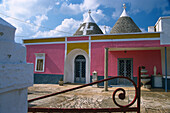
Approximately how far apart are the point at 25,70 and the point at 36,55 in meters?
11.5

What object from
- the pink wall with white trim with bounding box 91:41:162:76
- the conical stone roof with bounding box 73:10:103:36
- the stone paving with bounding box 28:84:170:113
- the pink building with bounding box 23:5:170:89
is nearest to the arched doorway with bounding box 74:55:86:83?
the pink building with bounding box 23:5:170:89

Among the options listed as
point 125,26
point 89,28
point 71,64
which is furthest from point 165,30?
point 89,28

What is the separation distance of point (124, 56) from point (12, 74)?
9.69m

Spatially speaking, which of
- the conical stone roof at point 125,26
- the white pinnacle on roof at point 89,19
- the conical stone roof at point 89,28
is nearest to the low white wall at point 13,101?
the conical stone roof at point 125,26

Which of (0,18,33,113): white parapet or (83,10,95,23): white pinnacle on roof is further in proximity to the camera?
(83,10,95,23): white pinnacle on roof

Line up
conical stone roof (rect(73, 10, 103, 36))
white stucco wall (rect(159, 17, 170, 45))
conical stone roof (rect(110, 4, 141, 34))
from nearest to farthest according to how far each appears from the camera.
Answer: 1. white stucco wall (rect(159, 17, 170, 45))
2. conical stone roof (rect(110, 4, 141, 34))
3. conical stone roof (rect(73, 10, 103, 36))

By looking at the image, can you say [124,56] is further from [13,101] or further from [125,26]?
[13,101]

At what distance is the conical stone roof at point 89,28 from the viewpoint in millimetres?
14650

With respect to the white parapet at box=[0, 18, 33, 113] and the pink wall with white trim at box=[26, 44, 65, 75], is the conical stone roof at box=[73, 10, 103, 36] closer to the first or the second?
the pink wall with white trim at box=[26, 44, 65, 75]

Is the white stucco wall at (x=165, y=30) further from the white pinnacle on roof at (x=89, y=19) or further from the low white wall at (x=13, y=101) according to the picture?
the low white wall at (x=13, y=101)

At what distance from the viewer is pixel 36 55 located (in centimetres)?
1209

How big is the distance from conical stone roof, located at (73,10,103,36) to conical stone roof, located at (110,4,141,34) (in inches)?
67.8

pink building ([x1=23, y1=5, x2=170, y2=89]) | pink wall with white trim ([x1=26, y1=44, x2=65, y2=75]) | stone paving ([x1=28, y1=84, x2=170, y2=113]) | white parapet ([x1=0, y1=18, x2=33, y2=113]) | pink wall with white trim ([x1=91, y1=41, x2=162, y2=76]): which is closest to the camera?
white parapet ([x1=0, y1=18, x2=33, y2=113])

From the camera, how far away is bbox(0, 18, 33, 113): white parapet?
Answer: 1.03 metres
